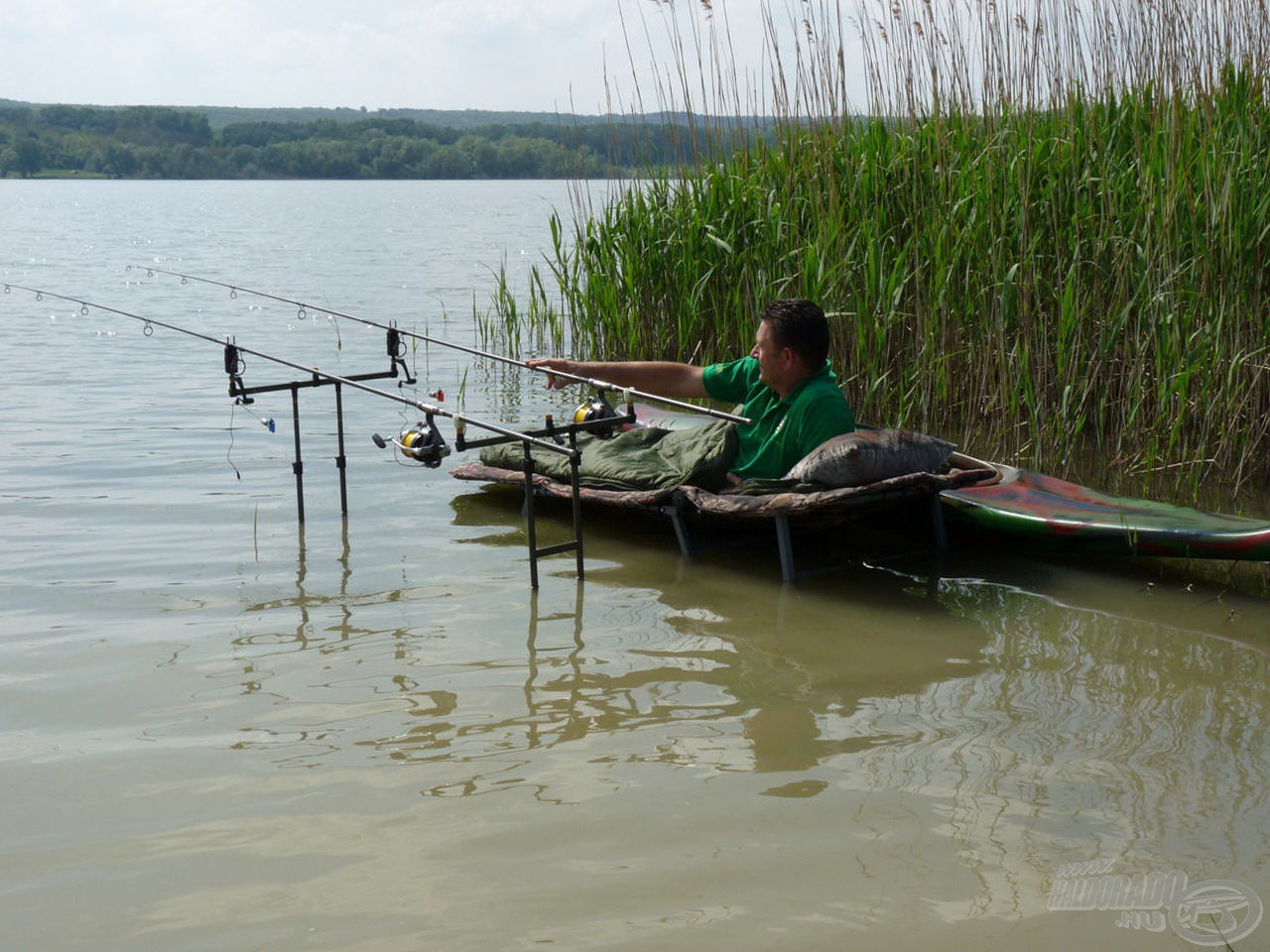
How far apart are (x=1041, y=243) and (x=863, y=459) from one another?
7.08ft

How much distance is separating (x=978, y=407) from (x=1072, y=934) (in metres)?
4.13

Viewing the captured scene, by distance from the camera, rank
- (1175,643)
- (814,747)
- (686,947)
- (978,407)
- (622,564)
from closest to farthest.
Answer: (686,947), (814,747), (1175,643), (622,564), (978,407)

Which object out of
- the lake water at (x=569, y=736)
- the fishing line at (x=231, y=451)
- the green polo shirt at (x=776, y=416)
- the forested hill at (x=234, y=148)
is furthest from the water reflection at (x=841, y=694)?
the forested hill at (x=234, y=148)

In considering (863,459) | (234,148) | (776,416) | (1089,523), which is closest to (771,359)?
(776,416)

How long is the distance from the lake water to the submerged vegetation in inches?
49.4

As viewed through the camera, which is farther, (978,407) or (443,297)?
(443,297)

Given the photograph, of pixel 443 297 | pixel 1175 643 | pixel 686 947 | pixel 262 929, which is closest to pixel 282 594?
pixel 262 929

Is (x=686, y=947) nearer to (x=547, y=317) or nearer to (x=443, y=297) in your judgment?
(x=547, y=317)

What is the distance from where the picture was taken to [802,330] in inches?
185

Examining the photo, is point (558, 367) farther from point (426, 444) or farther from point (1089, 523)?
point (1089, 523)

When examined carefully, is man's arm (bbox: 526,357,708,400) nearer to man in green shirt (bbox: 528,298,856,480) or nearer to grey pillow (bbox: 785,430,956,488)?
man in green shirt (bbox: 528,298,856,480)

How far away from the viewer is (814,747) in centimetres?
326

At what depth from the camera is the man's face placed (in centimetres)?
475

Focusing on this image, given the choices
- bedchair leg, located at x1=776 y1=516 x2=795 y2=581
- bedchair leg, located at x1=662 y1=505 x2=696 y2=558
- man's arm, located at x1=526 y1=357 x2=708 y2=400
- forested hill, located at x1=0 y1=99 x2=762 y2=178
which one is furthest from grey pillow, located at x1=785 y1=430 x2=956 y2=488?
forested hill, located at x1=0 y1=99 x2=762 y2=178
